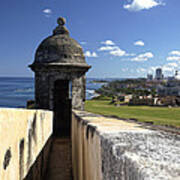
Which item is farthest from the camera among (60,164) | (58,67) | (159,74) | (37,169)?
(159,74)

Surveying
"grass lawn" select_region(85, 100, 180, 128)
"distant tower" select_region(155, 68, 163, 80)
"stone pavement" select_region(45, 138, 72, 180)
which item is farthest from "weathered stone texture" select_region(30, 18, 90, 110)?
"distant tower" select_region(155, 68, 163, 80)

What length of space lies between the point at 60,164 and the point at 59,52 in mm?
4296

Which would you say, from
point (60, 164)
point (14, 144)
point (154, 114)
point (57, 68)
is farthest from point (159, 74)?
point (14, 144)

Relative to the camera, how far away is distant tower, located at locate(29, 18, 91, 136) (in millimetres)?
7688

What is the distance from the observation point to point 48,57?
7.73 meters

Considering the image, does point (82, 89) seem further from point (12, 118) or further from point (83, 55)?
point (12, 118)

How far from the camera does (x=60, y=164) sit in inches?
195

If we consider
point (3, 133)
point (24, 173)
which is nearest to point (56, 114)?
point (24, 173)

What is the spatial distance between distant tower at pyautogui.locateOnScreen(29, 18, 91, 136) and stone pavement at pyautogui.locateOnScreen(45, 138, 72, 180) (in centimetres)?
198

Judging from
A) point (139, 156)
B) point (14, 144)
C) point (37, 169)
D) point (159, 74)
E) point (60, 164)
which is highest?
point (159, 74)

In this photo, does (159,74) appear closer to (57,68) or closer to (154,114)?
(154,114)

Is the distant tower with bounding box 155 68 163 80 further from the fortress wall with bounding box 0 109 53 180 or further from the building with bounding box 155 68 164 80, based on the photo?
the fortress wall with bounding box 0 109 53 180

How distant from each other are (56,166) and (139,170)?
14.7 feet

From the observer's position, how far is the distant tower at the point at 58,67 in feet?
25.2
